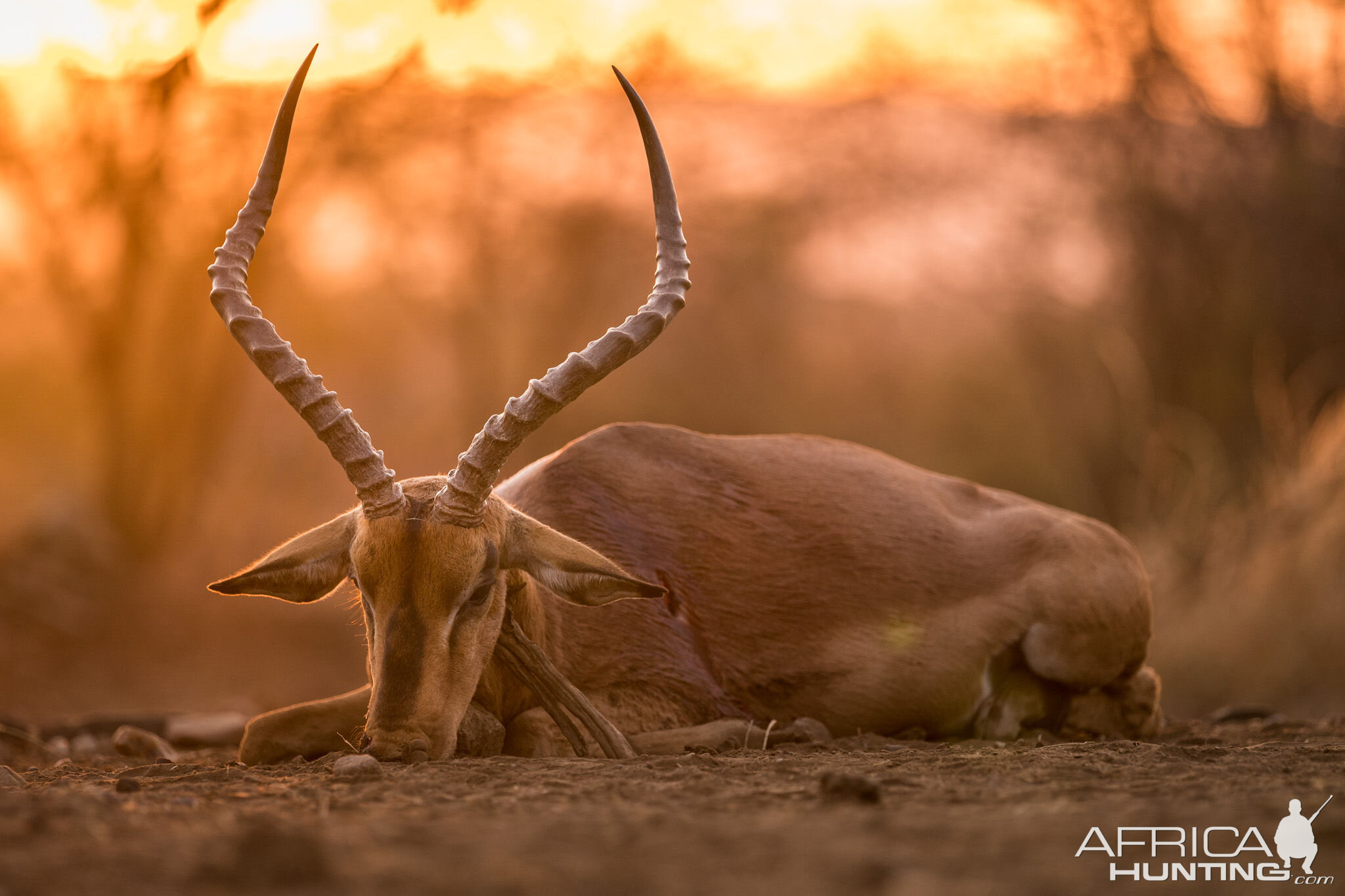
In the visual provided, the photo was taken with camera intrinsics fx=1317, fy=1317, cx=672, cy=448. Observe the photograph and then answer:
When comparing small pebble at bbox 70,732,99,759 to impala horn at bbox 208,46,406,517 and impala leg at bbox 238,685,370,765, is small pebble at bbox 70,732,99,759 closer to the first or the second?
impala leg at bbox 238,685,370,765

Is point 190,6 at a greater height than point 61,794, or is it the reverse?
point 190,6

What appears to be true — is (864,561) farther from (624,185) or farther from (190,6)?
(624,185)

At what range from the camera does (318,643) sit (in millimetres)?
12531

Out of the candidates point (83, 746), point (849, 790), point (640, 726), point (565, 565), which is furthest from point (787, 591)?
point (83, 746)

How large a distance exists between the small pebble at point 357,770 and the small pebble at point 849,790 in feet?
4.62

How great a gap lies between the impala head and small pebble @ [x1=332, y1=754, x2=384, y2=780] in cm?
24

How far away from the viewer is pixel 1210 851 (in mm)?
Answer: 2854

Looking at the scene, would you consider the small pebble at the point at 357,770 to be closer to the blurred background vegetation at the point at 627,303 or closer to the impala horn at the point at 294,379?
the impala horn at the point at 294,379

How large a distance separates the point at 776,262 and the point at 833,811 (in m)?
17.2

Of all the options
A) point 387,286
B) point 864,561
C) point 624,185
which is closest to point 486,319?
point 387,286

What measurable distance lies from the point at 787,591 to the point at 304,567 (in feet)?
7.17

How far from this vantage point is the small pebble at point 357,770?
4020 millimetres

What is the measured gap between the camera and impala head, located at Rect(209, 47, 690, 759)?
4.54 metres

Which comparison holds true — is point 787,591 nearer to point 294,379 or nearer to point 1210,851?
point 294,379
